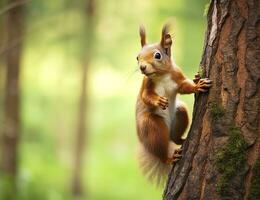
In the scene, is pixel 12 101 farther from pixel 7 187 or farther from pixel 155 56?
pixel 155 56

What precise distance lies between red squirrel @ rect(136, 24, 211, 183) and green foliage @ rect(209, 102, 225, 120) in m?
0.57

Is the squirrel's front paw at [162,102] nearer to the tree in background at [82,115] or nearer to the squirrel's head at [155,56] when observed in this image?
the squirrel's head at [155,56]

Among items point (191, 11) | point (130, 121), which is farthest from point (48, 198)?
point (130, 121)

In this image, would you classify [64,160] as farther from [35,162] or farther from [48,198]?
[48,198]

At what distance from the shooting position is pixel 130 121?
14.5 m

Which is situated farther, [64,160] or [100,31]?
[64,160]

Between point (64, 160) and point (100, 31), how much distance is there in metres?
4.00

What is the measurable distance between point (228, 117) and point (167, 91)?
0.95m

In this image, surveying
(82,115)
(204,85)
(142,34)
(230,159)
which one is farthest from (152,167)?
(82,115)

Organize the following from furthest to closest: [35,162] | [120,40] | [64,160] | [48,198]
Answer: [64,160], [35,162], [120,40], [48,198]

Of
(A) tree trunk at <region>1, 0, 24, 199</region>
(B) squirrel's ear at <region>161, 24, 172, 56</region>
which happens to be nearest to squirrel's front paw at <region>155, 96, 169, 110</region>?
(B) squirrel's ear at <region>161, 24, 172, 56</region>

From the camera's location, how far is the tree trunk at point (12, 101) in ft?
22.3

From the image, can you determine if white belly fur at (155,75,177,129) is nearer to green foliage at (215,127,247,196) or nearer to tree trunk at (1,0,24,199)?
green foliage at (215,127,247,196)

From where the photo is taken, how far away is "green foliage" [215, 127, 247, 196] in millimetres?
2439
